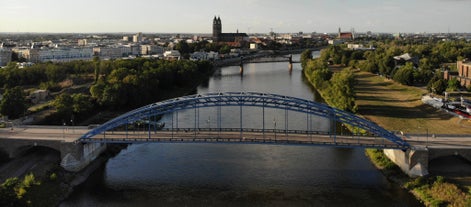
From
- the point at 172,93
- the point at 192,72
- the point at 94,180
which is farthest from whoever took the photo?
the point at 192,72

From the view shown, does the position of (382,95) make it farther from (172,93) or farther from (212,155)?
(212,155)

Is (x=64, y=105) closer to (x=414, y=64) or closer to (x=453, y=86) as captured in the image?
(x=453, y=86)

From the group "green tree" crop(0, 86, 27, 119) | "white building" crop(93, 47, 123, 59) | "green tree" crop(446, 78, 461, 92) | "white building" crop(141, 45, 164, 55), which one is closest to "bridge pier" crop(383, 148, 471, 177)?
"green tree" crop(446, 78, 461, 92)

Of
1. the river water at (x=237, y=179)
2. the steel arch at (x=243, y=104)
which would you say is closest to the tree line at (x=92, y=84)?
the river water at (x=237, y=179)

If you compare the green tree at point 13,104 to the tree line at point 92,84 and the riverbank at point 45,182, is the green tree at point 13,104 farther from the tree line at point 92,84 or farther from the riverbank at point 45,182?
the riverbank at point 45,182

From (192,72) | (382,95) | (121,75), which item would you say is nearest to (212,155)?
(121,75)

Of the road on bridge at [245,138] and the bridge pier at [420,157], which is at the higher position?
the road on bridge at [245,138]
